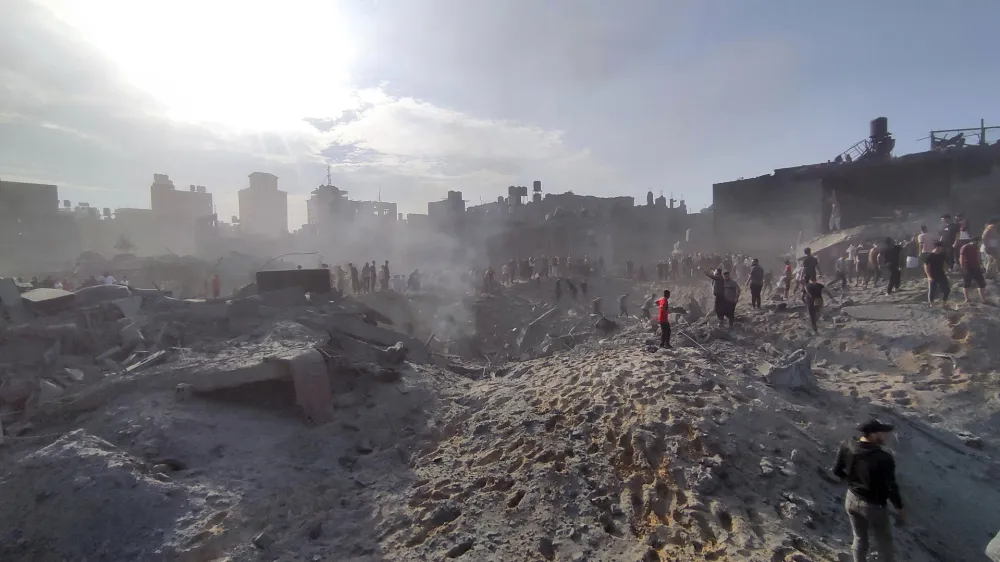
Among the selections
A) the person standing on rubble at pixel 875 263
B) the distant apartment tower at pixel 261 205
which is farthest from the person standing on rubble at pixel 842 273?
the distant apartment tower at pixel 261 205

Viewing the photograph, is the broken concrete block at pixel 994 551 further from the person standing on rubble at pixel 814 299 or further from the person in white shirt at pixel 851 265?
the person in white shirt at pixel 851 265

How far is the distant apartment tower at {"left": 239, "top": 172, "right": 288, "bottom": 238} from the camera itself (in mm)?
62031

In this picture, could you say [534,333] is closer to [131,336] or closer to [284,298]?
[284,298]

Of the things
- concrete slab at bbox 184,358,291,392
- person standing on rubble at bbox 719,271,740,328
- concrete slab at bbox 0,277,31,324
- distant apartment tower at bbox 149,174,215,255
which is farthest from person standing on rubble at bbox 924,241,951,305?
distant apartment tower at bbox 149,174,215,255

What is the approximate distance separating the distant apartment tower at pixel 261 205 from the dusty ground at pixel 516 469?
60.4 metres

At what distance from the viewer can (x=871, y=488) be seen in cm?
360

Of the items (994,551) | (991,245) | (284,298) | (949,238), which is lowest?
(994,551)

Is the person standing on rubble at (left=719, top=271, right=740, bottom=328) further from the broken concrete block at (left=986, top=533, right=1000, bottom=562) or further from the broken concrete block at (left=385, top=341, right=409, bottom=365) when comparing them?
the broken concrete block at (left=986, top=533, right=1000, bottom=562)

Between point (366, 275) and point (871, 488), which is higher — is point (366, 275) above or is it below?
above

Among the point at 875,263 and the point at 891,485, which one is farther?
the point at 875,263

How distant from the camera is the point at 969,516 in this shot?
5449 millimetres

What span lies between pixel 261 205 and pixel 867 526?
6839 cm

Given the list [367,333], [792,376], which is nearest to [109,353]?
[367,333]

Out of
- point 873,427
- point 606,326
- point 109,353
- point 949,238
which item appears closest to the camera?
point 873,427
